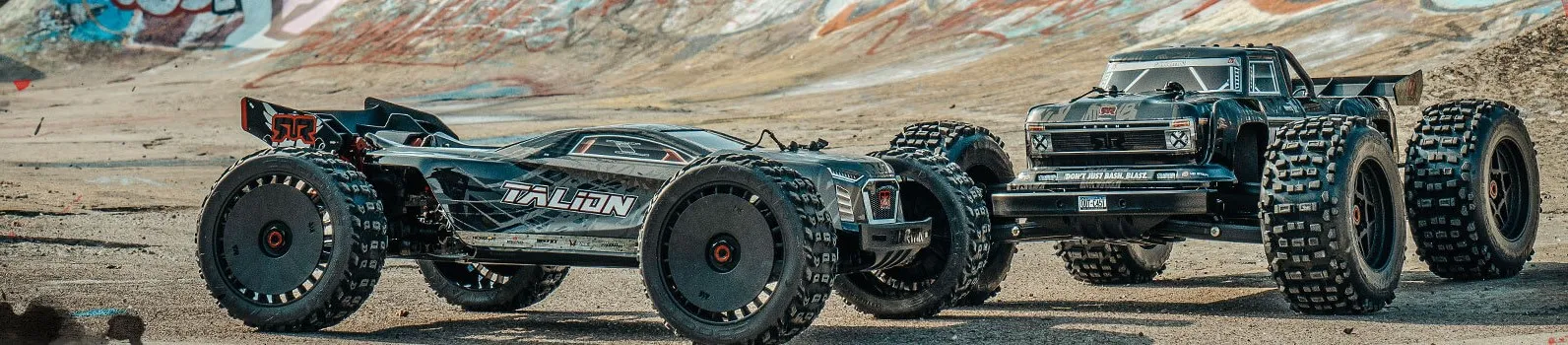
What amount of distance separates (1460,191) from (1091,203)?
3180 millimetres

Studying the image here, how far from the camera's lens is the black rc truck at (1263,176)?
11.7 metres

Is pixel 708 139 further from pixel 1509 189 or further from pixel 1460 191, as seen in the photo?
pixel 1509 189

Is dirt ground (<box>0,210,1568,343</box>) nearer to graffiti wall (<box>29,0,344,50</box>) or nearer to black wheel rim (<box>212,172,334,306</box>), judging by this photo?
black wheel rim (<box>212,172,334,306</box>)

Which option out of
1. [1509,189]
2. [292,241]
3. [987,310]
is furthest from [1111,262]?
[292,241]

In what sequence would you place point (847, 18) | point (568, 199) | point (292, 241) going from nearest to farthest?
1. point (568, 199)
2. point (292, 241)
3. point (847, 18)

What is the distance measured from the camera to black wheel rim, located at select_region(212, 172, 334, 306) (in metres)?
11.0

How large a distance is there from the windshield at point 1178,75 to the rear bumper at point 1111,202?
164 centimetres

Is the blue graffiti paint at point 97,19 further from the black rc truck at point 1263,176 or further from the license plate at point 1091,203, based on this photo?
the license plate at point 1091,203

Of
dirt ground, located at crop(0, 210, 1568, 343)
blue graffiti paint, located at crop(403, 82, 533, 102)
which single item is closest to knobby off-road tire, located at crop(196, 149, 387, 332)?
dirt ground, located at crop(0, 210, 1568, 343)

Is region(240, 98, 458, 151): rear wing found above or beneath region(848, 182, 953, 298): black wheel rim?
above

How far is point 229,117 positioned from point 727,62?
13.8 meters

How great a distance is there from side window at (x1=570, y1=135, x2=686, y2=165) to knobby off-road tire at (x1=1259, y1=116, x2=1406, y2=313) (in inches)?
152

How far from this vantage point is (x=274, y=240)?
11.2 m

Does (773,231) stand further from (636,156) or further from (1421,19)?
(1421,19)
